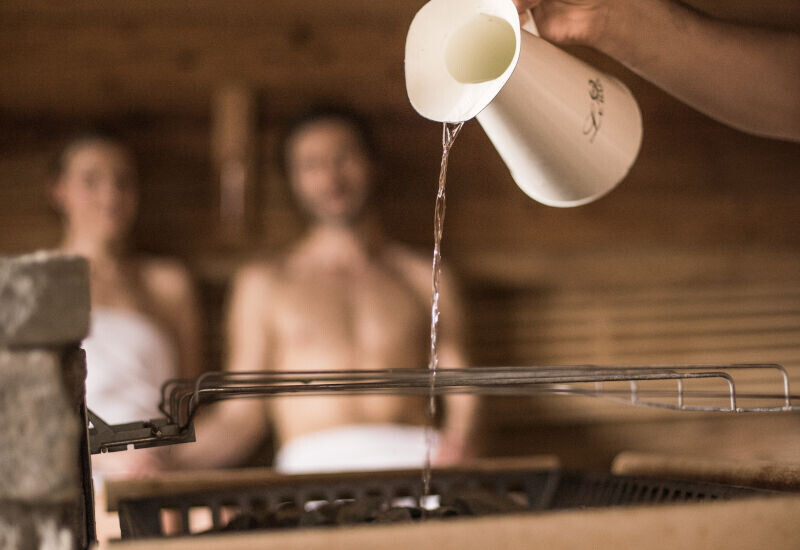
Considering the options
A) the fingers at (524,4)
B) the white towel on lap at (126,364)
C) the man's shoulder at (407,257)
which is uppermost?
the fingers at (524,4)

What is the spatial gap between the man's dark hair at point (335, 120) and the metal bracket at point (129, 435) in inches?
55.7

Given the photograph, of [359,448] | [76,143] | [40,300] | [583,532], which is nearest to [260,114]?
[76,143]

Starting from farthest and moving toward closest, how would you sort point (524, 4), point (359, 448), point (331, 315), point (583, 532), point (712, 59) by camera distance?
point (331, 315) → point (359, 448) → point (712, 59) → point (524, 4) → point (583, 532)

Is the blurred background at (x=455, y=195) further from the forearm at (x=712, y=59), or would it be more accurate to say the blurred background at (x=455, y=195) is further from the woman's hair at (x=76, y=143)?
the forearm at (x=712, y=59)

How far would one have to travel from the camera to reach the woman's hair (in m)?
1.96

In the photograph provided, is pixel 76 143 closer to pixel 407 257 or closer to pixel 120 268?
pixel 120 268

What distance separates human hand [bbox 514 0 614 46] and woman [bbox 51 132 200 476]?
1311 mm

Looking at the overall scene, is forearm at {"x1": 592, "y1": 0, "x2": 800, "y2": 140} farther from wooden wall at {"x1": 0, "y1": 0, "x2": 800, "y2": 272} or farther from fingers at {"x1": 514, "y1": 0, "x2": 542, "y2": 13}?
wooden wall at {"x1": 0, "y1": 0, "x2": 800, "y2": 272}

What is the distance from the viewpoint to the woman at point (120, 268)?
1826 millimetres

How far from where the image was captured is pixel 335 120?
1985 mm

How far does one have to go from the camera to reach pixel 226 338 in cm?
208

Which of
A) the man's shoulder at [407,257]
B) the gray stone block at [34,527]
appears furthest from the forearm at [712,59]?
the man's shoulder at [407,257]

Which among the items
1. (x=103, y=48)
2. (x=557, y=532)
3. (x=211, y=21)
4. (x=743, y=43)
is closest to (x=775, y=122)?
(x=743, y=43)

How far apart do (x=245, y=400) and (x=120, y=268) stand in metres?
0.47
